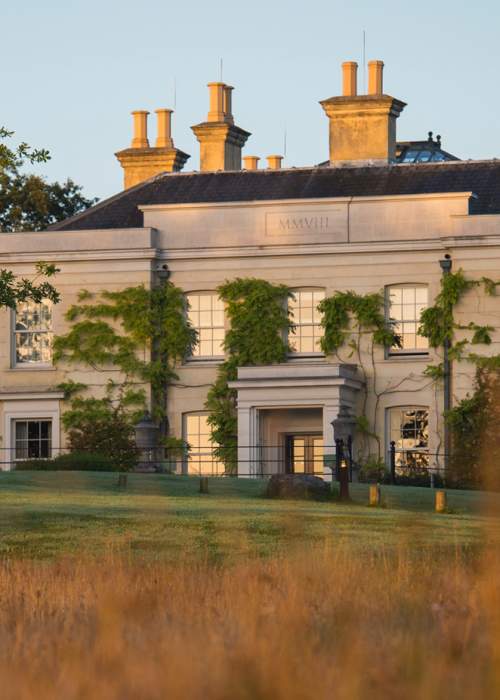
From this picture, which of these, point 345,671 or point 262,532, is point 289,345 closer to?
point 262,532

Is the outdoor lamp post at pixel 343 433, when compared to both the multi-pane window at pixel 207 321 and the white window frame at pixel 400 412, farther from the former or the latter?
the multi-pane window at pixel 207 321

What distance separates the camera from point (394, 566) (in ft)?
54.2

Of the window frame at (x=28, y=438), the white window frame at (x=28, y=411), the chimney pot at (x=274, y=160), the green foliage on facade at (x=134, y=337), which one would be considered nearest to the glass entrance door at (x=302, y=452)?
the green foliage on facade at (x=134, y=337)

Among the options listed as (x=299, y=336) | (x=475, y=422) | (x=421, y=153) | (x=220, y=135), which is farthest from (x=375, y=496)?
(x=421, y=153)

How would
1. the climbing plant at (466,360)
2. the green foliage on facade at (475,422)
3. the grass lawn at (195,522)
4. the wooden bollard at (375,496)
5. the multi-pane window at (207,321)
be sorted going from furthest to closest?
the multi-pane window at (207,321), the climbing plant at (466,360), the green foliage on facade at (475,422), the wooden bollard at (375,496), the grass lawn at (195,522)

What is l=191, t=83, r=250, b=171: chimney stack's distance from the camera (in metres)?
55.5

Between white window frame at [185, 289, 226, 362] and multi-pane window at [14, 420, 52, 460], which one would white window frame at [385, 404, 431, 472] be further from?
multi-pane window at [14, 420, 52, 460]

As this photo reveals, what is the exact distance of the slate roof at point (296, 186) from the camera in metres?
47.0

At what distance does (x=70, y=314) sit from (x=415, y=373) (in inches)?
355

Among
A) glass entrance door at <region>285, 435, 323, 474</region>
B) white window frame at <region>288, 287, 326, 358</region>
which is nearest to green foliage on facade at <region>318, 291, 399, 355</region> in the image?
white window frame at <region>288, 287, 326, 358</region>

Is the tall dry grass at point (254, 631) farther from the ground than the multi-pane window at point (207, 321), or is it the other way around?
the multi-pane window at point (207, 321)

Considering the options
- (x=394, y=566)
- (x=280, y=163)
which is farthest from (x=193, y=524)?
(x=280, y=163)

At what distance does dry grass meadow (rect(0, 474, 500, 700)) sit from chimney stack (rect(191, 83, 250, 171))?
34860mm

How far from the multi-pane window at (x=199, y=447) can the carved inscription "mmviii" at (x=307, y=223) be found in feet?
16.7
